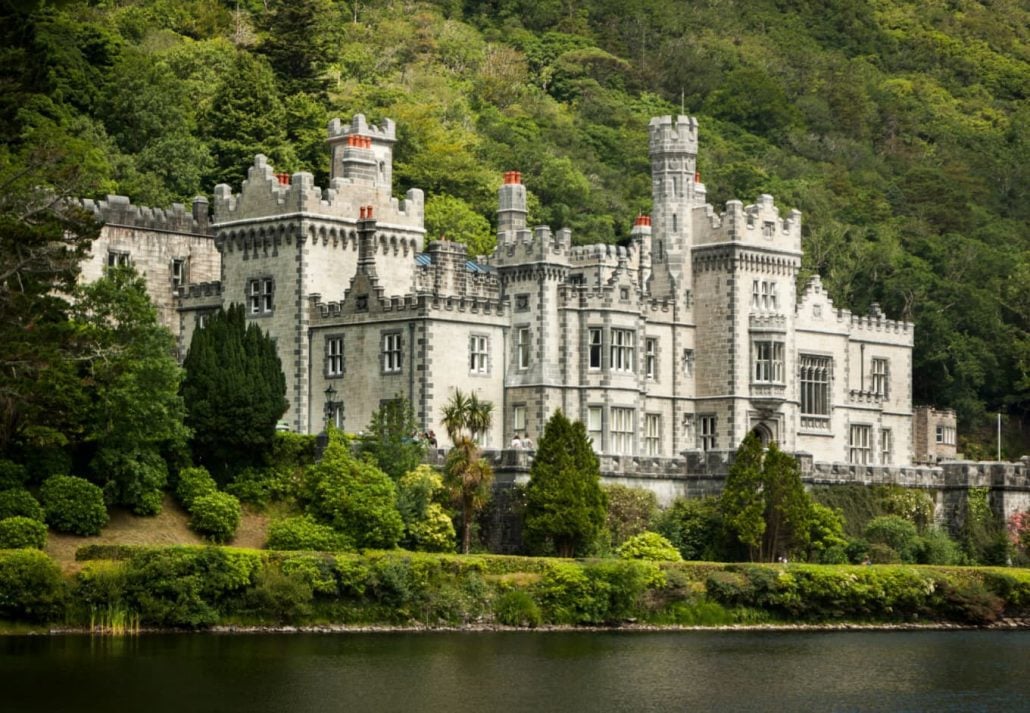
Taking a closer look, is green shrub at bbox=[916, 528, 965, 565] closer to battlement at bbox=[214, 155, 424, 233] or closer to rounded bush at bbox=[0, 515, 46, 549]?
battlement at bbox=[214, 155, 424, 233]

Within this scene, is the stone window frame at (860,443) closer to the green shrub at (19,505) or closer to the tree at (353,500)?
the tree at (353,500)

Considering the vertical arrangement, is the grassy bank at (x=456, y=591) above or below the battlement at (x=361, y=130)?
below

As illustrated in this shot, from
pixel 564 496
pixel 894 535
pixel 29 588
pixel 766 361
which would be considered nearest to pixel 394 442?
pixel 564 496

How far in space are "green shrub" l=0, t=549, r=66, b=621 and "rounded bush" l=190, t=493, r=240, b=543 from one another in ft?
28.0

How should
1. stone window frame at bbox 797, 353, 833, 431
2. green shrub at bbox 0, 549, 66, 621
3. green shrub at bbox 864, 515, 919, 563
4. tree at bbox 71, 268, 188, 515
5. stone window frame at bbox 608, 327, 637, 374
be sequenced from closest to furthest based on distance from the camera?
green shrub at bbox 0, 549, 66, 621, tree at bbox 71, 268, 188, 515, green shrub at bbox 864, 515, 919, 563, stone window frame at bbox 608, 327, 637, 374, stone window frame at bbox 797, 353, 833, 431

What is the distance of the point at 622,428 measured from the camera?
95312 millimetres

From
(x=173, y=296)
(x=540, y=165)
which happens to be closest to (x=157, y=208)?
(x=173, y=296)

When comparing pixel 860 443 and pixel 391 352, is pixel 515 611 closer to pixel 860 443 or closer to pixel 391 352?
pixel 391 352

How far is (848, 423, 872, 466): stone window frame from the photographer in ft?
350

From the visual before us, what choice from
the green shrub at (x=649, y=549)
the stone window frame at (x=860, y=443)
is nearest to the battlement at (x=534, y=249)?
the green shrub at (x=649, y=549)

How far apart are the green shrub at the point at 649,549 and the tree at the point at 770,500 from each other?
2818 millimetres

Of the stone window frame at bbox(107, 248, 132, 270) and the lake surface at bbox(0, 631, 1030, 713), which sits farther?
the stone window frame at bbox(107, 248, 132, 270)

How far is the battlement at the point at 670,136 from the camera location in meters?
102

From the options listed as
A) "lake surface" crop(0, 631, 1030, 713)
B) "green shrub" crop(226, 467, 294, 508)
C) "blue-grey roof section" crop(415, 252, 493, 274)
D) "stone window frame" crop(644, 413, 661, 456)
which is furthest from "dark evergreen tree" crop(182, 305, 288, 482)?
"stone window frame" crop(644, 413, 661, 456)
